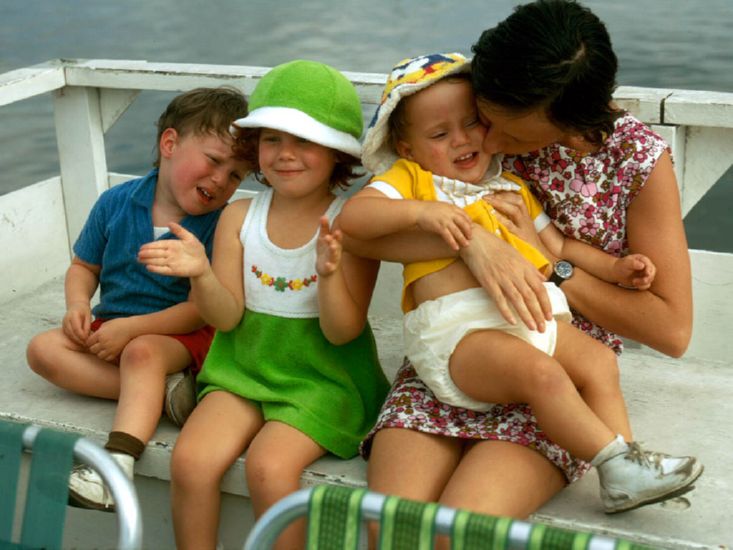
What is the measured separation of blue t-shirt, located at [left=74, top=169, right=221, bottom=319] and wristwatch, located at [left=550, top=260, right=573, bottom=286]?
839 millimetres

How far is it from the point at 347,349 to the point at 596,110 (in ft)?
2.46

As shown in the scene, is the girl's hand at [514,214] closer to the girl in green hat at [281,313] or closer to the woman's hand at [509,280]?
the woman's hand at [509,280]

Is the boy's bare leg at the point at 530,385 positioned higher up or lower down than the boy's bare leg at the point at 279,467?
higher up

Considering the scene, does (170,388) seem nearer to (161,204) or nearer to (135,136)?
(161,204)

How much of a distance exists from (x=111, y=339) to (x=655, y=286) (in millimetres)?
1214

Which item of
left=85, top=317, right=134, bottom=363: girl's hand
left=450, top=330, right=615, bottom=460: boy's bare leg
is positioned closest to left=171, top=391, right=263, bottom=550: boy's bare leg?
left=85, top=317, right=134, bottom=363: girl's hand

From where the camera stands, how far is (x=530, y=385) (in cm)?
219

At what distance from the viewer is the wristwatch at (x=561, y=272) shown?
98.5 inches

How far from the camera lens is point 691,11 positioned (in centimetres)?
577

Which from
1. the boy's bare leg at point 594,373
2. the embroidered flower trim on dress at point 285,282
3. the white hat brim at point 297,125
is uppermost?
the white hat brim at point 297,125

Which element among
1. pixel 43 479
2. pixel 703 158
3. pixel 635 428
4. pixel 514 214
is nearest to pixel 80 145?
pixel 514 214

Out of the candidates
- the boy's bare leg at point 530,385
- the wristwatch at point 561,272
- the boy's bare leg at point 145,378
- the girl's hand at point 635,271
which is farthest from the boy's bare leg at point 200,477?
the girl's hand at point 635,271

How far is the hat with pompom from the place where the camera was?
7.76 ft

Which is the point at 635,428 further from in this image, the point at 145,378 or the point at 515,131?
the point at 145,378
